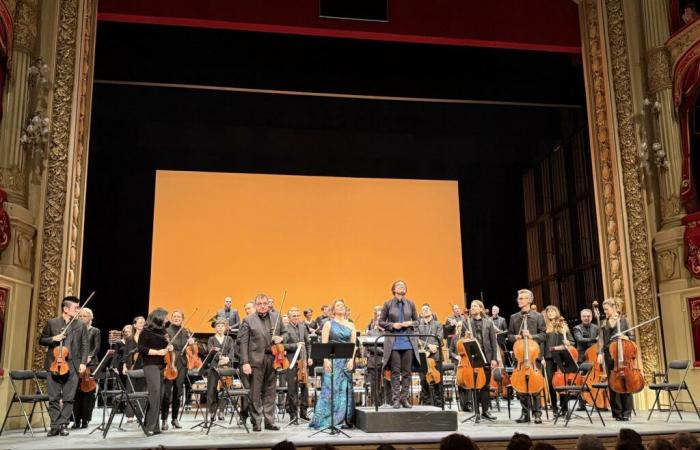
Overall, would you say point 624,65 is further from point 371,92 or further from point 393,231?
point 393,231

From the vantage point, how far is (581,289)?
13484mm

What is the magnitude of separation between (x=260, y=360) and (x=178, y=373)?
160 centimetres

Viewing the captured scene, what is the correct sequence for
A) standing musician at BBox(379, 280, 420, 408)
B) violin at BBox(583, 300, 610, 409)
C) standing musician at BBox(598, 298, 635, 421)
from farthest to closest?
violin at BBox(583, 300, 610, 409) → standing musician at BBox(598, 298, 635, 421) → standing musician at BBox(379, 280, 420, 408)

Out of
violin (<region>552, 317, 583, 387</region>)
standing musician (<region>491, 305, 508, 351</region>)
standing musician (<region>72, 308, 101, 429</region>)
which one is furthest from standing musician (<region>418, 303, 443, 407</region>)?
standing musician (<region>72, 308, 101, 429</region>)

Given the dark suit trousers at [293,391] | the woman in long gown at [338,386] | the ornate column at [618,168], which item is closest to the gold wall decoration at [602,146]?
the ornate column at [618,168]

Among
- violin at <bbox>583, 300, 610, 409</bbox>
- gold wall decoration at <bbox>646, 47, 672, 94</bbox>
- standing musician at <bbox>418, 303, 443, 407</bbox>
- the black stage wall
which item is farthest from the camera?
the black stage wall

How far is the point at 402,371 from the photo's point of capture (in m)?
7.34

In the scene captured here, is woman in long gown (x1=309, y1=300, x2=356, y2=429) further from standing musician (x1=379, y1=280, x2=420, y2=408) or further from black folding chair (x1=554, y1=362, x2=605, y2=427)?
black folding chair (x1=554, y1=362, x2=605, y2=427)

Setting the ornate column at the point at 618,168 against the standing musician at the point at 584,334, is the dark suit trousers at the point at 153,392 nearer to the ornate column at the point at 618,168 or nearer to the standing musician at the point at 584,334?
the standing musician at the point at 584,334

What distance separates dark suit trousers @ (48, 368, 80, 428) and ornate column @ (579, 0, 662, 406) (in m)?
7.69

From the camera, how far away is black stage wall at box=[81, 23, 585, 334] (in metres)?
12.0

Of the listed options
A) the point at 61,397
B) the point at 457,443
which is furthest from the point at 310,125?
the point at 457,443

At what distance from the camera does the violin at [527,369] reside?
708 cm

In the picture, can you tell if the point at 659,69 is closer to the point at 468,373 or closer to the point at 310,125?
the point at 468,373
